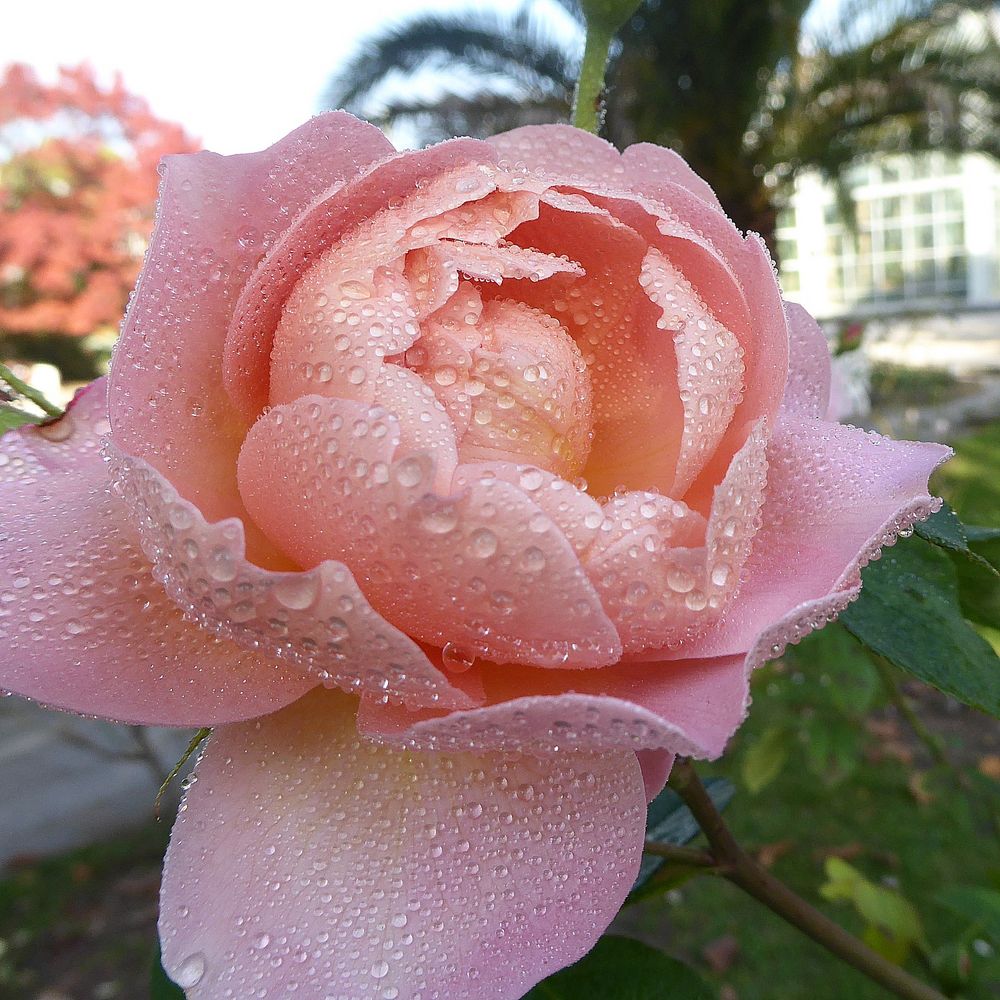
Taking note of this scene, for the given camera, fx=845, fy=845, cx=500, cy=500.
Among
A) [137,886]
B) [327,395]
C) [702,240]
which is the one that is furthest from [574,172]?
[137,886]

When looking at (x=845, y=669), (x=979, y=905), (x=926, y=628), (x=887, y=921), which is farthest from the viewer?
(x=845, y=669)

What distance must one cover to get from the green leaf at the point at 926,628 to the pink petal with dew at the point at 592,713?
0.19 metres

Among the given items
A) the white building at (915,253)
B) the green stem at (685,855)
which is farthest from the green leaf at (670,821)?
the white building at (915,253)

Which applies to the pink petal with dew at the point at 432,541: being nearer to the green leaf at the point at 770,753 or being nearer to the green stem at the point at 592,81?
the green stem at the point at 592,81

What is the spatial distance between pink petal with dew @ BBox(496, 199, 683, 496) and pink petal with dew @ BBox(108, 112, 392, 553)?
0.11 m

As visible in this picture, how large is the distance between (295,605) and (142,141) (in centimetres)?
614

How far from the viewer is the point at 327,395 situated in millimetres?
369

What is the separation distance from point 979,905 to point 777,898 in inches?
22.6

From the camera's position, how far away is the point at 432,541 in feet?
1.05

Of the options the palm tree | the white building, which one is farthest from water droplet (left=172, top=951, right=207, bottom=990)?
the white building

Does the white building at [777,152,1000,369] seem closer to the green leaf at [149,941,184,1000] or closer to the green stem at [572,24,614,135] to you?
the green stem at [572,24,614,135]

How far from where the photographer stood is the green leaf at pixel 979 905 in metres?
0.97

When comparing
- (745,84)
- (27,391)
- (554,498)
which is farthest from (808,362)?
(745,84)

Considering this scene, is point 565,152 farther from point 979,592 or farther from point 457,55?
point 457,55
